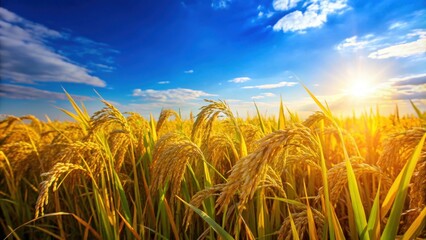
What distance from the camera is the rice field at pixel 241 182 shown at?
1272 mm

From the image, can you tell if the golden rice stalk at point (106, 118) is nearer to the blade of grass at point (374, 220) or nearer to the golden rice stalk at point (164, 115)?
the golden rice stalk at point (164, 115)

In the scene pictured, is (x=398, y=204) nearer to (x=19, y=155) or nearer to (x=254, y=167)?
(x=254, y=167)

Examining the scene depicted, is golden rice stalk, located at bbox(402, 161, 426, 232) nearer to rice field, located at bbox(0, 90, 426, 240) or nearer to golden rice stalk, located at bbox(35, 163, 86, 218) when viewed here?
rice field, located at bbox(0, 90, 426, 240)

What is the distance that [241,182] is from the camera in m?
1.06

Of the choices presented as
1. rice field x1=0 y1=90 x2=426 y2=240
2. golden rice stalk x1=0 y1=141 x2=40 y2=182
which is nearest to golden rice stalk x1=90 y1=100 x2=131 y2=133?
rice field x1=0 y1=90 x2=426 y2=240

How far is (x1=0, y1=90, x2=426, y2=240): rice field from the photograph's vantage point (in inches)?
50.1

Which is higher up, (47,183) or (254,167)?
(254,167)

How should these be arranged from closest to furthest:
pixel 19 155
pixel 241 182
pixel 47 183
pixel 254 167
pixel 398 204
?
1. pixel 254 167
2. pixel 241 182
3. pixel 398 204
4. pixel 47 183
5. pixel 19 155

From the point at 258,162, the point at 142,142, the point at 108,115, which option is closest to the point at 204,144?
the point at 108,115

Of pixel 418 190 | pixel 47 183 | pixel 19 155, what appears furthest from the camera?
pixel 19 155

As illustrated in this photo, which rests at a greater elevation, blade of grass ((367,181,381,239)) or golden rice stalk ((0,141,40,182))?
golden rice stalk ((0,141,40,182))

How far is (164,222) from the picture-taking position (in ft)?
7.96

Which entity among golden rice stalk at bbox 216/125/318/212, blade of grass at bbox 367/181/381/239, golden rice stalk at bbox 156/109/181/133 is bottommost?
blade of grass at bbox 367/181/381/239

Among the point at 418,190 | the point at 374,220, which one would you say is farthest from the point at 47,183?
the point at 418,190
